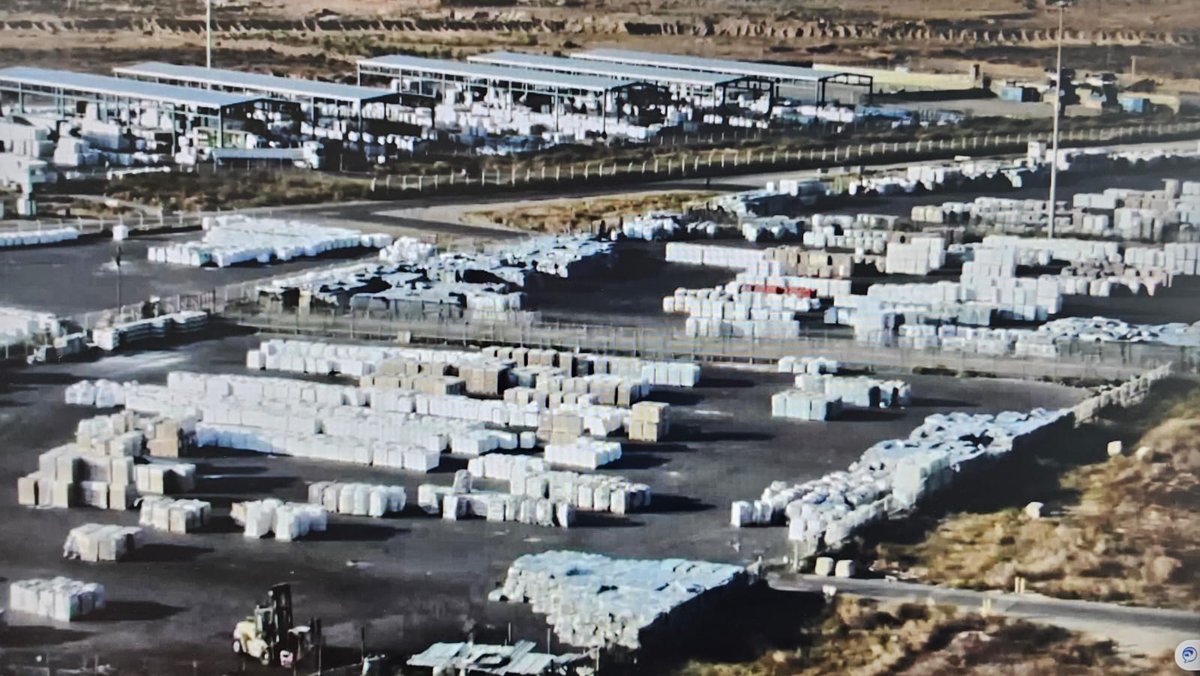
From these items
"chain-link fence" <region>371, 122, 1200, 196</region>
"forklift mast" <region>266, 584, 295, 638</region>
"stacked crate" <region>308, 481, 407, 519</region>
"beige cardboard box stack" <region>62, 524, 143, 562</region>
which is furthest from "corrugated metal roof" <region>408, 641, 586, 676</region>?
"chain-link fence" <region>371, 122, 1200, 196</region>

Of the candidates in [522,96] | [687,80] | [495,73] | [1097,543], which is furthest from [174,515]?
[687,80]

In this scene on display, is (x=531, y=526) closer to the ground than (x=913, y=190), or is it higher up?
closer to the ground

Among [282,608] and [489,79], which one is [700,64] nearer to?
[489,79]

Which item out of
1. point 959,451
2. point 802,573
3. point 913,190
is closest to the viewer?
point 802,573

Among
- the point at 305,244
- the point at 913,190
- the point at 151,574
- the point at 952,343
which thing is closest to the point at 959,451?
the point at 952,343

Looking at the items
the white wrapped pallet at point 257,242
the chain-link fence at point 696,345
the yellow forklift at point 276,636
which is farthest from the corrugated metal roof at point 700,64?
the yellow forklift at point 276,636

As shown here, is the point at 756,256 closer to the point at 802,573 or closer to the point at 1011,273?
the point at 1011,273
